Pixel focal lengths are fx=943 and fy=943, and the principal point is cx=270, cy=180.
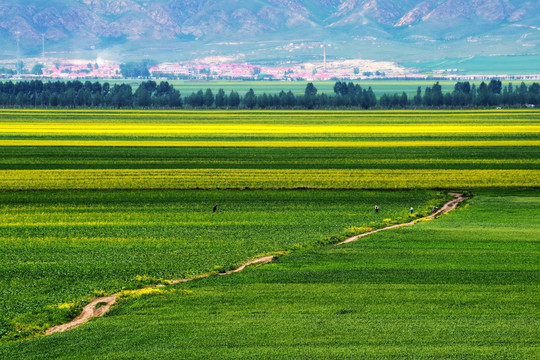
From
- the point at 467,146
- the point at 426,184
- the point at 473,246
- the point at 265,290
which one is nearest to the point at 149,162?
the point at 426,184

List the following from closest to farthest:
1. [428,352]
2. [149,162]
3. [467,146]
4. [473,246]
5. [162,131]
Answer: [428,352] < [473,246] < [149,162] < [467,146] < [162,131]

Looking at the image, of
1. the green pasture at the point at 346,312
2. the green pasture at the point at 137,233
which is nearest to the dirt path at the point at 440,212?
the green pasture at the point at 137,233

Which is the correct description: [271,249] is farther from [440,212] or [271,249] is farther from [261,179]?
[261,179]

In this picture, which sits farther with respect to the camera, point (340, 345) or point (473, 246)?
point (473, 246)

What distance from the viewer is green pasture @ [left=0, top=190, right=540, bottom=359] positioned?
24562mm

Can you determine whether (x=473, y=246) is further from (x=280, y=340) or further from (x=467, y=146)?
(x=467, y=146)

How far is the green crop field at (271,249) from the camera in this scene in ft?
85.2

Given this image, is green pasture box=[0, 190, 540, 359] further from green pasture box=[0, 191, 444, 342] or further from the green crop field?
green pasture box=[0, 191, 444, 342]

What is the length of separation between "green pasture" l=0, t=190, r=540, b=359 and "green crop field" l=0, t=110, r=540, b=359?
84 mm

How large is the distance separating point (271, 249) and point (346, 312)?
1229cm

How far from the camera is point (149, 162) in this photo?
260ft

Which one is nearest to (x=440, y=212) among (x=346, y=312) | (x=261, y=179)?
(x=261, y=179)

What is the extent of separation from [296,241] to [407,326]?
16.4m

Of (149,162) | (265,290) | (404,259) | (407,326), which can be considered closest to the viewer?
(407,326)
